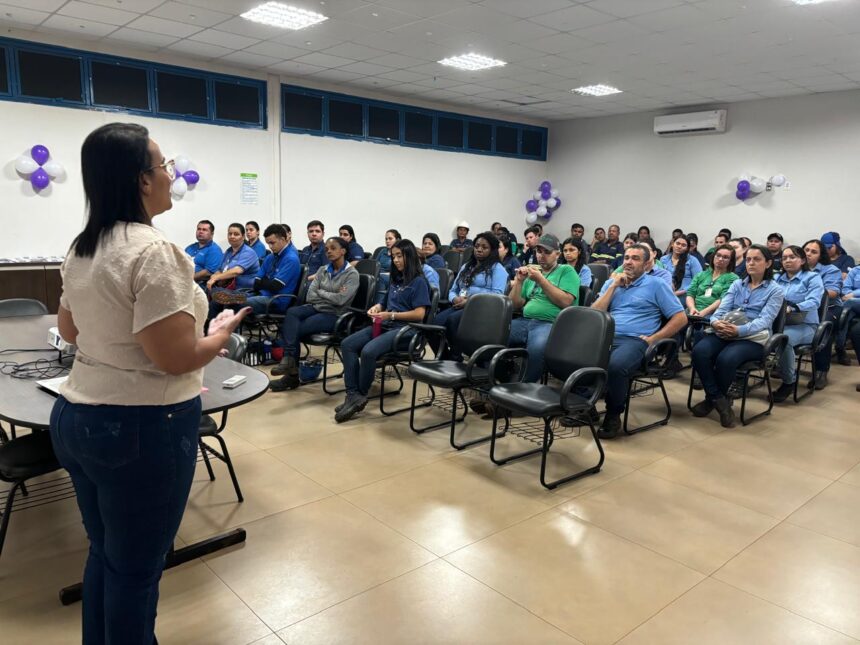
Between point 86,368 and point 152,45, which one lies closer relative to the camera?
point 86,368

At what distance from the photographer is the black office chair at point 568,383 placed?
321 cm

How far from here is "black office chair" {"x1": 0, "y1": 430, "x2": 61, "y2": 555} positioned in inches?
88.8

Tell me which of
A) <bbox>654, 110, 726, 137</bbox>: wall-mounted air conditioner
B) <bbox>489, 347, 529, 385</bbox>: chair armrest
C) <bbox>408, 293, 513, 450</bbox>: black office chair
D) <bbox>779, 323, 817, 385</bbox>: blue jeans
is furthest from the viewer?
<bbox>654, 110, 726, 137</bbox>: wall-mounted air conditioner

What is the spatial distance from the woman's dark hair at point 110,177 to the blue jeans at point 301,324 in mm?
3577

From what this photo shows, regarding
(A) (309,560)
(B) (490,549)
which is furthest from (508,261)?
(A) (309,560)

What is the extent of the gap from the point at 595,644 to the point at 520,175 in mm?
11121

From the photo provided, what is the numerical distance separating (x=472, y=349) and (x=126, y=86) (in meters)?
6.04

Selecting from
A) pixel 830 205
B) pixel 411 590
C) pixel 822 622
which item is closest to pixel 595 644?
pixel 411 590

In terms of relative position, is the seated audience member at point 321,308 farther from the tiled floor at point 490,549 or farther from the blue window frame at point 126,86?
the blue window frame at point 126,86

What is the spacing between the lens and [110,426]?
130 centimetres

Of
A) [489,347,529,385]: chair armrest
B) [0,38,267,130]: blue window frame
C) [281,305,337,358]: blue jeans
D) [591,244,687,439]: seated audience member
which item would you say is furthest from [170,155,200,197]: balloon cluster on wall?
[591,244,687,439]: seated audience member

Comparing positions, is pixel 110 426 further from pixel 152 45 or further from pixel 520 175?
pixel 520 175

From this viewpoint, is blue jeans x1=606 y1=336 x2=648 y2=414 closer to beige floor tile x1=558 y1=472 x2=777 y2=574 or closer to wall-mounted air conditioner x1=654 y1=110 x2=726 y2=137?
beige floor tile x1=558 y1=472 x2=777 y2=574

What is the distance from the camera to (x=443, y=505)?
303 cm
